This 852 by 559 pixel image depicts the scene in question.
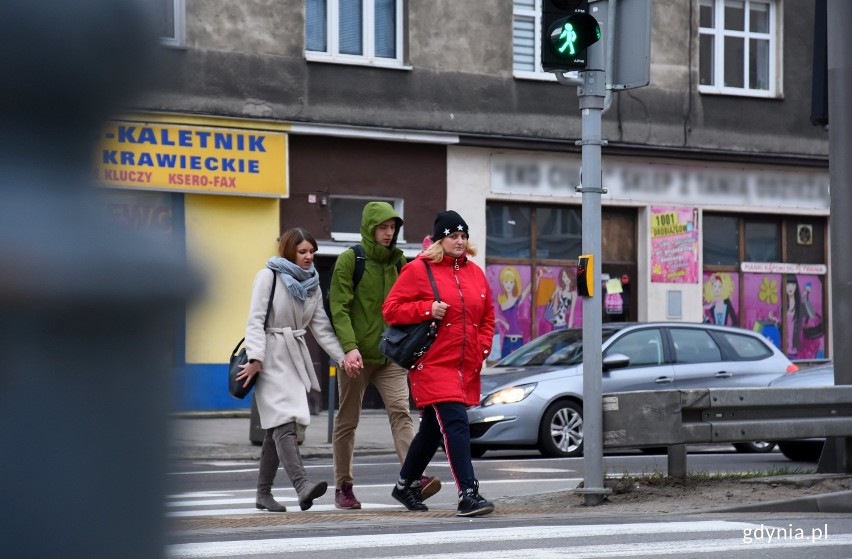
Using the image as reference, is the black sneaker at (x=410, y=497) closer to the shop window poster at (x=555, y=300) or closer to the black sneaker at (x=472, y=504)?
the black sneaker at (x=472, y=504)

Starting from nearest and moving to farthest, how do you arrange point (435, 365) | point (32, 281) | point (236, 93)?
1. point (32, 281)
2. point (435, 365)
3. point (236, 93)

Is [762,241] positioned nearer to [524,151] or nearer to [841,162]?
[524,151]

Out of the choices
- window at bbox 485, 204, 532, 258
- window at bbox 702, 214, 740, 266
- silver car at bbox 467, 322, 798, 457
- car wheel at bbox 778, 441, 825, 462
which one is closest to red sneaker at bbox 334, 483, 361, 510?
silver car at bbox 467, 322, 798, 457

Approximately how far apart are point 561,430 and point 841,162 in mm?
5352

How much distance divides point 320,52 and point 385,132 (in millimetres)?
1644

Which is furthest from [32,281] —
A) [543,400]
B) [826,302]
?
[826,302]

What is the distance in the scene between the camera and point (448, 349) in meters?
8.48

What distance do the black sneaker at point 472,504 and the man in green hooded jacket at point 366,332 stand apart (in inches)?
39.9

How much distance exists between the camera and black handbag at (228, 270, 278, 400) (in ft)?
28.8

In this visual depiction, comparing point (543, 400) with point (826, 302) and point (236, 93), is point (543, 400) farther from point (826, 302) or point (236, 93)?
point (826, 302)

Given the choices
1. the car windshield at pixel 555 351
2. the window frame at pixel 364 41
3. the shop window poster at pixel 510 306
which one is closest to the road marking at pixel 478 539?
the car windshield at pixel 555 351

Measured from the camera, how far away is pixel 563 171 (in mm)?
23844

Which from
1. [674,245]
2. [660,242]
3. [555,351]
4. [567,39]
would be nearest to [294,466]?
[567,39]

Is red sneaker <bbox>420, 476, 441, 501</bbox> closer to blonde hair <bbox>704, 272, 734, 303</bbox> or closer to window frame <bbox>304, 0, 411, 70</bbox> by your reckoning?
window frame <bbox>304, 0, 411, 70</bbox>
